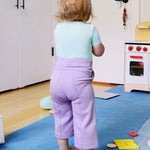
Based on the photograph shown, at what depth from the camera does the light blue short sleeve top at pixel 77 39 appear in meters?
1.48

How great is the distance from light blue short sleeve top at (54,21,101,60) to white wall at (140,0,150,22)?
7.33 feet

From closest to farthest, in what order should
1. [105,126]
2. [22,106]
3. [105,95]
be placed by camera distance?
[105,126] < [22,106] < [105,95]

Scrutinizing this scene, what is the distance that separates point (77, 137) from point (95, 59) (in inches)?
96.8

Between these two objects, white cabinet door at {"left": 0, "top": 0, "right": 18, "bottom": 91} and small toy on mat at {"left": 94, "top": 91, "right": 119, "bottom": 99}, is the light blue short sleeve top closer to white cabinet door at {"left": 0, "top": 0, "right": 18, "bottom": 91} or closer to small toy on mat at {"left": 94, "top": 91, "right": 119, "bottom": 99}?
small toy on mat at {"left": 94, "top": 91, "right": 119, "bottom": 99}

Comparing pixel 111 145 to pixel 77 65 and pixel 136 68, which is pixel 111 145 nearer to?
pixel 77 65

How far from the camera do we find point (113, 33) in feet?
12.3

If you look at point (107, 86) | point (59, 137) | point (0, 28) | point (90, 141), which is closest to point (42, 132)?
point (59, 137)

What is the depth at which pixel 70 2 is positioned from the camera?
4.83ft

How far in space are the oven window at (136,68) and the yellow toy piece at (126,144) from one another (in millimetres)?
1532

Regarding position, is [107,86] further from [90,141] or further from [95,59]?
[90,141]

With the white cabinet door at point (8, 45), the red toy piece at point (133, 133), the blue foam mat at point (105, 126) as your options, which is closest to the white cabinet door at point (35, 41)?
the white cabinet door at point (8, 45)

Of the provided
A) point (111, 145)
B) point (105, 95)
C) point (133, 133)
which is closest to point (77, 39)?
point (111, 145)

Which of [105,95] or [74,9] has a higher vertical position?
[74,9]

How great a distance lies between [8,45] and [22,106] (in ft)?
2.82
